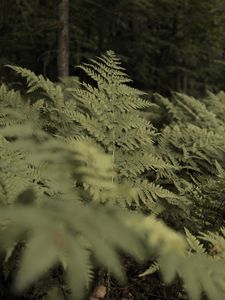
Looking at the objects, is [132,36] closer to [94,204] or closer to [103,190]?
[103,190]

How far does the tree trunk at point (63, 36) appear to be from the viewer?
658cm

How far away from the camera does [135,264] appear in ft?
9.94

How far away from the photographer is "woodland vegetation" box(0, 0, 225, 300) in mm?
1415

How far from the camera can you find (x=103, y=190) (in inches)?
80.0

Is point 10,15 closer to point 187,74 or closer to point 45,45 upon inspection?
point 45,45

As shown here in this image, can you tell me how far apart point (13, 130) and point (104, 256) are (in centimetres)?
89

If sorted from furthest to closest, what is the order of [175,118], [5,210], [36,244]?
[175,118] → [5,210] → [36,244]

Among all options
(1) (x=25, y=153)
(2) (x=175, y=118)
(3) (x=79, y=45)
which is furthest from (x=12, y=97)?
(3) (x=79, y=45)

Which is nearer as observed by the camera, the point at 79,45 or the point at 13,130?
the point at 13,130

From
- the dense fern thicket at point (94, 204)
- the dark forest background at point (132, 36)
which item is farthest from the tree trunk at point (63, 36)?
the dense fern thicket at point (94, 204)

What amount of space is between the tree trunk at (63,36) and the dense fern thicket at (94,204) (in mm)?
2944

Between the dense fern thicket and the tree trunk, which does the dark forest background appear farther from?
the dense fern thicket

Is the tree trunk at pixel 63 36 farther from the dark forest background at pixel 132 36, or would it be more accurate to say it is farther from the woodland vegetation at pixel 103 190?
the dark forest background at pixel 132 36

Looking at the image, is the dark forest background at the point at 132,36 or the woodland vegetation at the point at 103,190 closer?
the woodland vegetation at the point at 103,190
